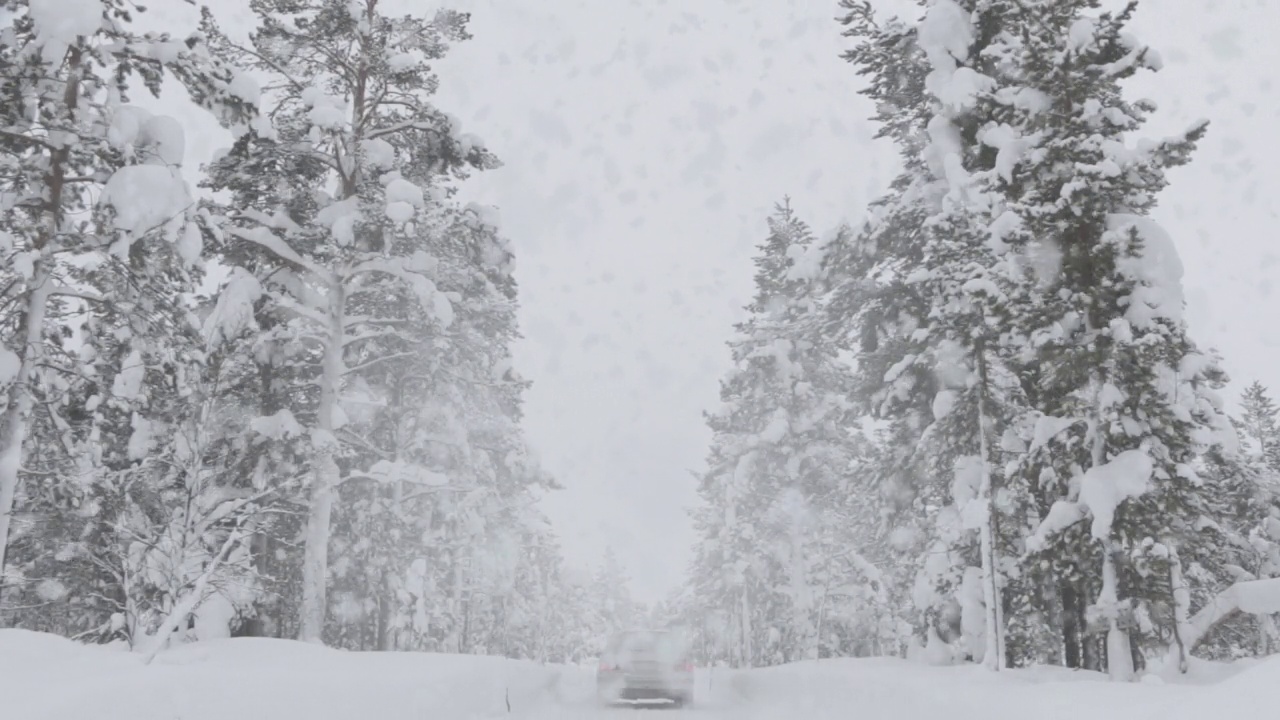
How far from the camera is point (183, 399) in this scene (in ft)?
34.4

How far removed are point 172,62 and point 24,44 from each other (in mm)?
1488

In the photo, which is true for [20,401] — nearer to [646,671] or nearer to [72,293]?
[72,293]

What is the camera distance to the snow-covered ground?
5.65 metres

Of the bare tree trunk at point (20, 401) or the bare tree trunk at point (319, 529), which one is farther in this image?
the bare tree trunk at point (319, 529)

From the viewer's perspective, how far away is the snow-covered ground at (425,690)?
18.5ft

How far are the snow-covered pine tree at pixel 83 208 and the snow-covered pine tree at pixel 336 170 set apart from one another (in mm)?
3493

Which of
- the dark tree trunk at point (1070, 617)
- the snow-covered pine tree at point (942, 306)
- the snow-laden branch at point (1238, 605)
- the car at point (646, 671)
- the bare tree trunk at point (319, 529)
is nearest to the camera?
the snow-laden branch at point (1238, 605)

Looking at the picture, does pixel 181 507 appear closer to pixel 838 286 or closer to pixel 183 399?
pixel 183 399

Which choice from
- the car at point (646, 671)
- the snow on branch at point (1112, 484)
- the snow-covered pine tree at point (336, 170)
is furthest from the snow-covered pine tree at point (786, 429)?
the snow on branch at point (1112, 484)

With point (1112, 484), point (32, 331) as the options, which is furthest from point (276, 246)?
point (1112, 484)

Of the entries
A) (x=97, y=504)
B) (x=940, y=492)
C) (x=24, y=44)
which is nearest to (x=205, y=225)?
(x=24, y=44)

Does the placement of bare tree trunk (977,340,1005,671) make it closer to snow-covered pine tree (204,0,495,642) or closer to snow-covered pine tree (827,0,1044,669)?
snow-covered pine tree (827,0,1044,669)

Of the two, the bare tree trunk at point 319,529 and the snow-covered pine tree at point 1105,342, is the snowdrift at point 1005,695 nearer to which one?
the snow-covered pine tree at point 1105,342

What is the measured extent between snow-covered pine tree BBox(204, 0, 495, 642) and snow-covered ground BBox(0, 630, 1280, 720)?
13.9 ft
